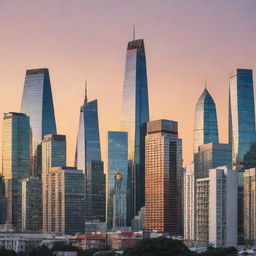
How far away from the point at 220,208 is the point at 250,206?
53.3ft

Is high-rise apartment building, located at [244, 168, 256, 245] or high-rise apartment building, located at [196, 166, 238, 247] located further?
high-rise apartment building, located at [244, 168, 256, 245]

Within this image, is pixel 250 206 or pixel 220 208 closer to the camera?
pixel 220 208

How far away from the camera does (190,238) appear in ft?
621

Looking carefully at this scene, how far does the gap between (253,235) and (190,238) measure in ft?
45.4

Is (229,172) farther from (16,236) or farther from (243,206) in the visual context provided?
(16,236)

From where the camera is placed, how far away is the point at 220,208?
17088cm

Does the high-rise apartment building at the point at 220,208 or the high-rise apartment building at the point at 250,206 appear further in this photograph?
the high-rise apartment building at the point at 250,206

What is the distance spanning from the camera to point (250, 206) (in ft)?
609

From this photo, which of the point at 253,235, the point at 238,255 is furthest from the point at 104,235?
the point at 238,255

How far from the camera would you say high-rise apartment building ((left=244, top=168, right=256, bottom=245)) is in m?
183

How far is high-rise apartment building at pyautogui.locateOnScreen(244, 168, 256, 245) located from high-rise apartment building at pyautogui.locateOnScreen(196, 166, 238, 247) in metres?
9.95

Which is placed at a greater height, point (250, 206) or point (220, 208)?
point (250, 206)

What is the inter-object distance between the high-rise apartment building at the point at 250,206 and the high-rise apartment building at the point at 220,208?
9.95 metres

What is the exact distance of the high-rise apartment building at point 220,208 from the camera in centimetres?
17025
